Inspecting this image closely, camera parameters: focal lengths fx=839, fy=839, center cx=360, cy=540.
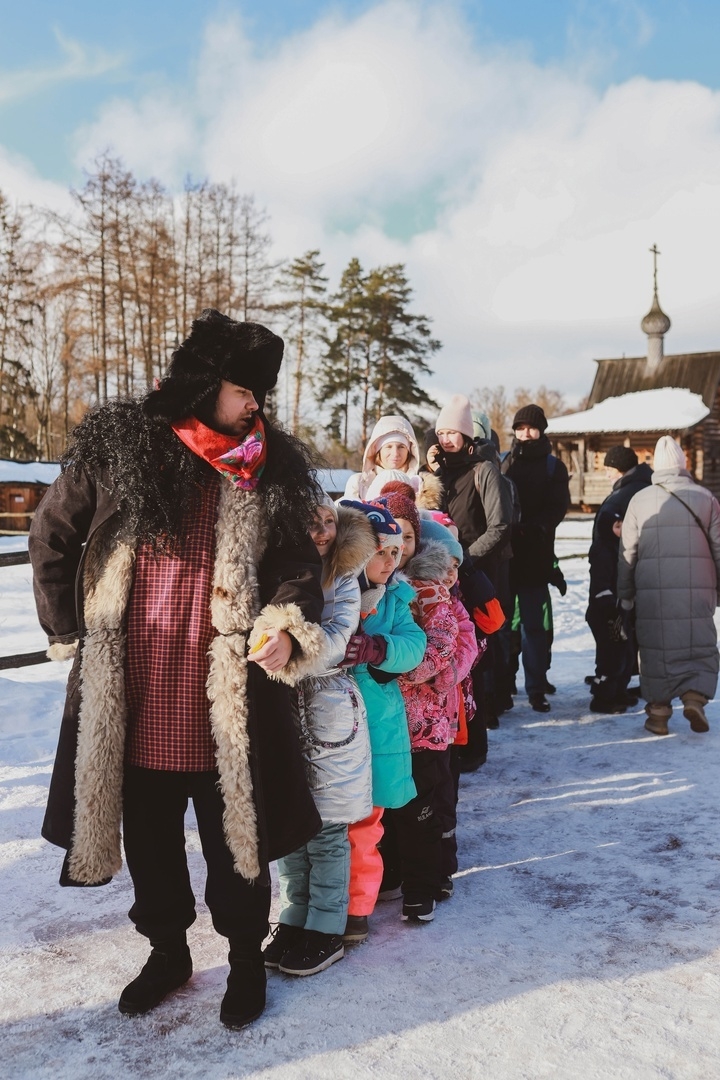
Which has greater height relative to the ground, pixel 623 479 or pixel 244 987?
pixel 623 479

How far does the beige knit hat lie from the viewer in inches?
199

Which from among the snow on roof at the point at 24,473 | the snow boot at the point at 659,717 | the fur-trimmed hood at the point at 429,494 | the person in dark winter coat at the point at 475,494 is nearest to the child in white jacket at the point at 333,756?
the fur-trimmed hood at the point at 429,494

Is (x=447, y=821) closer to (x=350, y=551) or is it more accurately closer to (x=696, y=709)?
(x=350, y=551)

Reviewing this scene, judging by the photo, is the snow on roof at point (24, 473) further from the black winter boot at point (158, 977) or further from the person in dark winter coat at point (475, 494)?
the black winter boot at point (158, 977)

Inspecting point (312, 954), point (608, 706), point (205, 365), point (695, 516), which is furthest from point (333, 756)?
point (608, 706)

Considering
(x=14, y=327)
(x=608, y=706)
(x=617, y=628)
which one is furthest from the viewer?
(x=14, y=327)

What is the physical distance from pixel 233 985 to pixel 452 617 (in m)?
1.47

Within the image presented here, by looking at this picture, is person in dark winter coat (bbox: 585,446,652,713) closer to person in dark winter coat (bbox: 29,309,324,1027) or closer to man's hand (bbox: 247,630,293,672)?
person in dark winter coat (bbox: 29,309,324,1027)

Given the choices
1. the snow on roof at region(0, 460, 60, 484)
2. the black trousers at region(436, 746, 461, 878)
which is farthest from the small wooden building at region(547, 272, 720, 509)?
the black trousers at region(436, 746, 461, 878)

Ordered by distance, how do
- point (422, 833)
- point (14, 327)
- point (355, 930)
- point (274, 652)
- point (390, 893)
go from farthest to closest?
point (14, 327) → point (390, 893) → point (422, 833) → point (355, 930) → point (274, 652)

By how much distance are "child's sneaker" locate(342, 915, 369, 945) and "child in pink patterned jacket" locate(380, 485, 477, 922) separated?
20 centimetres

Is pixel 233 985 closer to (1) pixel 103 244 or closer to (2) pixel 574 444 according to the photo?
(1) pixel 103 244

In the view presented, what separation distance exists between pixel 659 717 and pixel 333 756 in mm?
3284

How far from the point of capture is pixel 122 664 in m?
2.28
